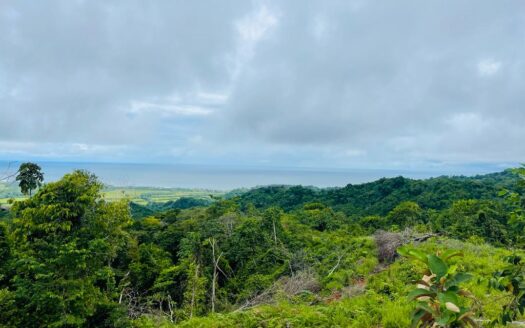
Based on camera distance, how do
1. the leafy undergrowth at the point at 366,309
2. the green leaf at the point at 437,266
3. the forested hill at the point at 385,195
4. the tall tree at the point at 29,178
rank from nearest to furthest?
the green leaf at the point at 437,266 < the leafy undergrowth at the point at 366,309 < the tall tree at the point at 29,178 < the forested hill at the point at 385,195

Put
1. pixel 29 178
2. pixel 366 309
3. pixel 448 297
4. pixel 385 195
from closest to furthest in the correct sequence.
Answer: pixel 448 297 → pixel 366 309 → pixel 29 178 → pixel 385 195

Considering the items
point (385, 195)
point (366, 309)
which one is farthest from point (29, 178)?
point (385, 195)

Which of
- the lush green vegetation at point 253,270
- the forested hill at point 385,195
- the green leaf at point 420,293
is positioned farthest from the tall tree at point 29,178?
the green leaf at point 420,293

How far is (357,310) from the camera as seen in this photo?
16.7 feet

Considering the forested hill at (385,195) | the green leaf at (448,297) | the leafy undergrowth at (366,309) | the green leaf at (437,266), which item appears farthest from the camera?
the forested hill at (385,195)

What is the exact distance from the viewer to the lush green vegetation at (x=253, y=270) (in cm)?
244

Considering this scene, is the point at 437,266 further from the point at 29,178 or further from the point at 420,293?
the point at 29,178

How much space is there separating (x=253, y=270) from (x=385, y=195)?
114 feet

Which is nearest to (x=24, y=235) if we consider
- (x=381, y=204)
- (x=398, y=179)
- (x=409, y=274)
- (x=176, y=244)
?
(x=409, y=274)

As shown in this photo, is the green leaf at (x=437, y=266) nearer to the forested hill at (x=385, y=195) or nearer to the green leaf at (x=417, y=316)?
the green leaf at (x=417, y=316)

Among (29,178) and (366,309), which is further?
(29,178)

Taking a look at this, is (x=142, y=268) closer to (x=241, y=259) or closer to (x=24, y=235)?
(x=241, y=259)

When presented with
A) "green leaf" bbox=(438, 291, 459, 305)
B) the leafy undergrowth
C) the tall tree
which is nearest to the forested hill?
the tall tree

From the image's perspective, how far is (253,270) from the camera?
53.8 ft
